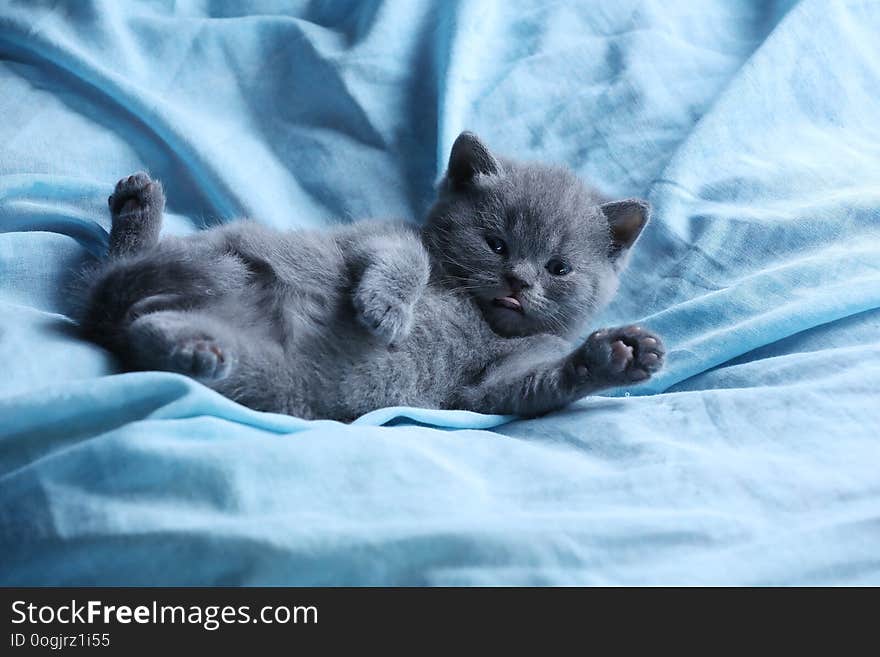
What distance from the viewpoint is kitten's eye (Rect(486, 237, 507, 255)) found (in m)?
1.58

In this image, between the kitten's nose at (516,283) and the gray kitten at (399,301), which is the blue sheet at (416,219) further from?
the kitten's nose at (516,283)

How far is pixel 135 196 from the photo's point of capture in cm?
152

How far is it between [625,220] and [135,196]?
2.91 ft

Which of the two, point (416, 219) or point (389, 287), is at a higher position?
point (389, 287)

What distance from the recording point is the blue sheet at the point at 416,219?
3.19 ft

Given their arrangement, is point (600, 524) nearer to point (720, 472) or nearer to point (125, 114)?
point (720, 472)

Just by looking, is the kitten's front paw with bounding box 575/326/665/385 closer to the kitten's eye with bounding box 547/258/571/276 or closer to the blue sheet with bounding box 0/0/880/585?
the blue sheet with bounding box 0/0/880/585

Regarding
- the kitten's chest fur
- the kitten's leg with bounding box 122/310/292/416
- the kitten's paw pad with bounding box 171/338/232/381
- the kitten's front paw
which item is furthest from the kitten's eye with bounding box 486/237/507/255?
the kitten's paw pad with bounding box 171/338/232/381

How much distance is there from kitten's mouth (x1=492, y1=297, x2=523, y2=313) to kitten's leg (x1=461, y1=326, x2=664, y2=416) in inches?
3.9

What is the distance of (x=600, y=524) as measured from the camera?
101 cm

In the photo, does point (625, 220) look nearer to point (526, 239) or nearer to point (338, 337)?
point (526, 239)

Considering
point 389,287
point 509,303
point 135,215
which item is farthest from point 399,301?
point 135,215

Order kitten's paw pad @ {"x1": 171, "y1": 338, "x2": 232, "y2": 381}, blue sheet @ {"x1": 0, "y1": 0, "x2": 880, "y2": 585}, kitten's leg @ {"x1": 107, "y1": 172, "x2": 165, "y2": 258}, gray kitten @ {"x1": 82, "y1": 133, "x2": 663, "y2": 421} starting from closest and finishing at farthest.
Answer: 1. blue sheet @ {"x1": 0, "y1": 0, "x2": 880, "y2": 585}
2. kitten's paw pad @ {"x1": 171, "y1": 338, "x2": 232, "y2": 381}
3. gray kitten @ {"x1": 82, "y1": 133, "x2": 663, "y2": 421}
4. kitten's leg @ {"x1": 107, "y1": 172, "x2": 165, "y2": 258}

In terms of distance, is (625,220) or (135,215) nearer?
(135,215)
